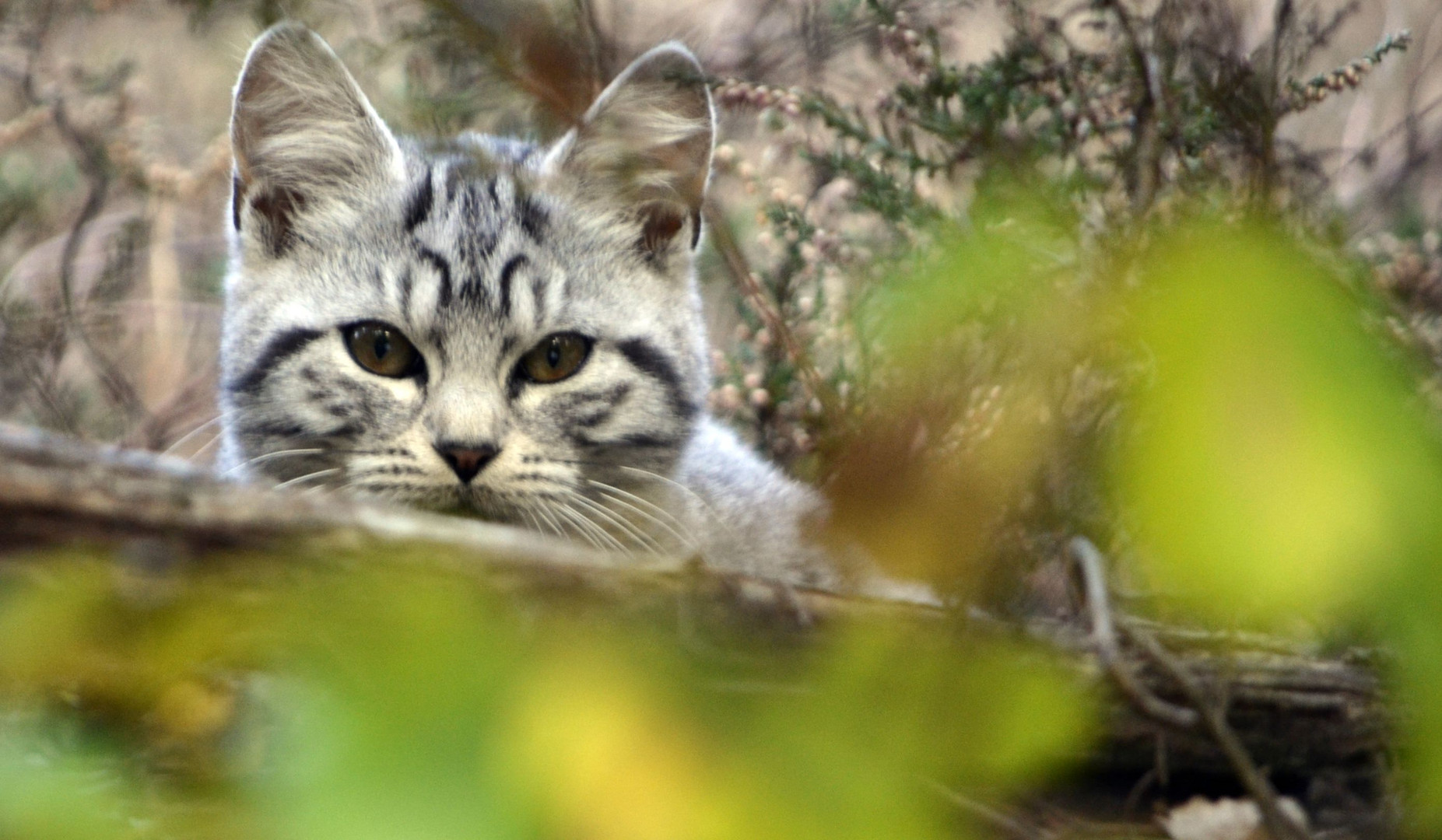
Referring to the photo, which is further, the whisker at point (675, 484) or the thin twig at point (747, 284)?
the whisker at point (675, 484)

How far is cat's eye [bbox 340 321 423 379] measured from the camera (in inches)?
73.7

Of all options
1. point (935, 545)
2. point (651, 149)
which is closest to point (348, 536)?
point (935, 545)

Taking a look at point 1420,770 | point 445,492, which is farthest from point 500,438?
point 1420,770

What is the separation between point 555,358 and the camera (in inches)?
76.5

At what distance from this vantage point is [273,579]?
0.54m

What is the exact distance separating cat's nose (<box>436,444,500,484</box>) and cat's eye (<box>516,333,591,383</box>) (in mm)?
205

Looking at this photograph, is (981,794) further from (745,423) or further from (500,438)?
(745,423)

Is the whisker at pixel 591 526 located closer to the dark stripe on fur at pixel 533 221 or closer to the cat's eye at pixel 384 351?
the cat's eye at pixel 384 351

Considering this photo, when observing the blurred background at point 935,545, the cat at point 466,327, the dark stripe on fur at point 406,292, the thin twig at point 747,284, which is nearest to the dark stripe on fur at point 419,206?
the cat at point 466,327

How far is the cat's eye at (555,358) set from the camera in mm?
1920

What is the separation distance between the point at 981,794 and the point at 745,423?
1928 millimetres

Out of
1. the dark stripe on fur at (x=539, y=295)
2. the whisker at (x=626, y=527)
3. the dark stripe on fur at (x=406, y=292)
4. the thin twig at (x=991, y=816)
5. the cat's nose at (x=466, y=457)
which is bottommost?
Result: the thin twig at (x=991, y=816)

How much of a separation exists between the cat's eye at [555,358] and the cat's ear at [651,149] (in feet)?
0.81

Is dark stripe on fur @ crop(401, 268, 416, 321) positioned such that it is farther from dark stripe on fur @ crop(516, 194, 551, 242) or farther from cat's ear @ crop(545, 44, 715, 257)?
cat's ear @ crop(545, 44, 715, 257)
